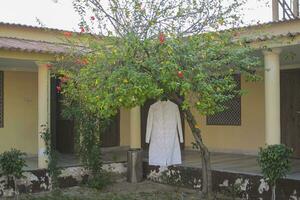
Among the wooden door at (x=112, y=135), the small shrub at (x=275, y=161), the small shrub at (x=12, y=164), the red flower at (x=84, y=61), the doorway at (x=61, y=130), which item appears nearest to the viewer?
the red flower at (x=84, y=61)

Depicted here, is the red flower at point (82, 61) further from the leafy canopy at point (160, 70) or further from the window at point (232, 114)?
the window at point (232, 114)

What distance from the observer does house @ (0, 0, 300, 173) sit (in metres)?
10.4

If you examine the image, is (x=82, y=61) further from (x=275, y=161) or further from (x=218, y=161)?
(x=218, y=161)

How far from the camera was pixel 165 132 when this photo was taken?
1082 cm

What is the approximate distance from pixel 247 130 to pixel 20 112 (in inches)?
224

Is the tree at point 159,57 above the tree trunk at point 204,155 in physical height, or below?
above

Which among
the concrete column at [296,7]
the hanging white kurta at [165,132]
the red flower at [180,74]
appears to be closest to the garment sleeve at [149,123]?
the hanging white kurta at [165,132]

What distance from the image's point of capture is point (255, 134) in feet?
41.1

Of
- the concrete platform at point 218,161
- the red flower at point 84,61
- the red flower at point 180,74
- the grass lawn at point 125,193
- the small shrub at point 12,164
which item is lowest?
the grass lawn at point 125,193

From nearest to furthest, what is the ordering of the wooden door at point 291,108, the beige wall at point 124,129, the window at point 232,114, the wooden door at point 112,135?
the wooden door at point 291,108 → the window at point 232,114 → the wooden door at point 112,135 → the beige wall at point 124,129

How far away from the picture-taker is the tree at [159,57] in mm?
7145

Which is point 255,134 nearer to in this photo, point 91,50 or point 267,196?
point 267,196

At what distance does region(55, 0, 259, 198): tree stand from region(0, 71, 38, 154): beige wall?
4475 millimetres

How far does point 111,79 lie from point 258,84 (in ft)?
20.5
